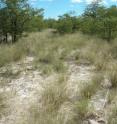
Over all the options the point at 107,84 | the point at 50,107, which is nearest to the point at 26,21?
the point at 107,84

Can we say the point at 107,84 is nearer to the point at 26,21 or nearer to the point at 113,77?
the point at 113,77

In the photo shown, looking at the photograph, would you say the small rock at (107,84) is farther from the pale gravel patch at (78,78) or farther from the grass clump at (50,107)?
the grass clump at (50,107)

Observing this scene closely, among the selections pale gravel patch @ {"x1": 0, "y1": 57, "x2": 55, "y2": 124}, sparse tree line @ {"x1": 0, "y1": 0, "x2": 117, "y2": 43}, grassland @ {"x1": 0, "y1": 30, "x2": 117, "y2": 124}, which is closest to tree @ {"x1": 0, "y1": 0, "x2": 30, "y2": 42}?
sparse tree line @ {"x1": 0, "y1": 0, "x2": 117, "y2": 43}

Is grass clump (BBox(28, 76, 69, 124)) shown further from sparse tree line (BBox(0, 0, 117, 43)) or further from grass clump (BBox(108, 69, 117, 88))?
sparse tree line (BBox(0, 0, 117, 43))

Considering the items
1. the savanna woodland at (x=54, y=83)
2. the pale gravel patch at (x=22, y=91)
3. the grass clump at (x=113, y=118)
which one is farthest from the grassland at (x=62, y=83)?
the grass clump at (x=113, y=118)

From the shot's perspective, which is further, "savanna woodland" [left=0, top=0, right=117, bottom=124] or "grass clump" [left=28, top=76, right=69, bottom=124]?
"savanna woodland" [left=0, top=0, right=117, bottom=124]

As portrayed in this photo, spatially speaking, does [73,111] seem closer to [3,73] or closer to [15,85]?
[15,85]

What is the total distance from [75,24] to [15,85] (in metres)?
18.7

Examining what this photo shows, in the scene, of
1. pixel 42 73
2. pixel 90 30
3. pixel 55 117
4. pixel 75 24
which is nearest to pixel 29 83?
pixel 42 73

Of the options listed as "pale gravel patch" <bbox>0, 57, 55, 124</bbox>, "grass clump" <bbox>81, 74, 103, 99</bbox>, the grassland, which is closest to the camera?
the grassland

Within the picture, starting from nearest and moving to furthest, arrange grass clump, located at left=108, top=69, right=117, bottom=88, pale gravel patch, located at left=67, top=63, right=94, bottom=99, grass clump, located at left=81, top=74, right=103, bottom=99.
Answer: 1. grass clump, located at left=81, top=74, right=103, bottom=99
2. pale gravel patch, located at left=67, top=63, right=94, bottom=99
3. grass clump, located at left=108, top=69, right=117, bottom=88

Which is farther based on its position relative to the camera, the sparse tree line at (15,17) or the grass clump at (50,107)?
the sparse tree line at (15,17)

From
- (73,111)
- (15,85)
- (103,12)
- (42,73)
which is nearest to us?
(73,111)

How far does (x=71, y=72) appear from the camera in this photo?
9.56 m
